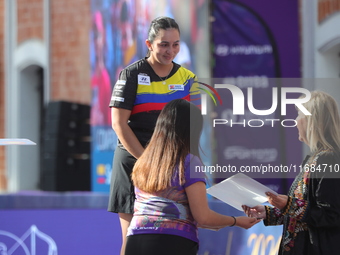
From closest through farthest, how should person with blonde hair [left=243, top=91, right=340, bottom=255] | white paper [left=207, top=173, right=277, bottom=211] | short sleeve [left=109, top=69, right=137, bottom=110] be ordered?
person with blonde hair [left=243, top=91, right=340, bottom=255] → white paper [left=207, top=173, right=277, bottom=211] → short sleeve [left=109, top=69, right=137, bottom=110]

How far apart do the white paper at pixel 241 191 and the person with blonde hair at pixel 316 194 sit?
7 centimetres

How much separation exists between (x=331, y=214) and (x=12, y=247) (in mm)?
A: 2692

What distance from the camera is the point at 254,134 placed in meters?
4.82

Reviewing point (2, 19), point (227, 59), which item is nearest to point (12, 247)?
point (227, 59)

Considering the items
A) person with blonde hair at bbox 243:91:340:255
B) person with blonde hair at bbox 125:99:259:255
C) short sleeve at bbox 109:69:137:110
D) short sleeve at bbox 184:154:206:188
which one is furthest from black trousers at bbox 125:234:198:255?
short sleeve at bbox 109:69:137:110

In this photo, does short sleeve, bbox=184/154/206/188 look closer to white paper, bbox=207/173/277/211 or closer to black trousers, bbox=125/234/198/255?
white paper, bbox=207/173/277/211

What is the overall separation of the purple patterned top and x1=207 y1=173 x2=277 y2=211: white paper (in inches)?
6.1

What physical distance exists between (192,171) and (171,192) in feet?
0.45

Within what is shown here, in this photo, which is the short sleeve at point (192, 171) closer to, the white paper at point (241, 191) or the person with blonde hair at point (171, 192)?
the person with blonde hair at point (171, 192)

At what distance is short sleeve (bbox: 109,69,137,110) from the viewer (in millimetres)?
4066

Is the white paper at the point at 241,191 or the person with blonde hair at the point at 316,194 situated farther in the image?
the white paper at the point at 241,191

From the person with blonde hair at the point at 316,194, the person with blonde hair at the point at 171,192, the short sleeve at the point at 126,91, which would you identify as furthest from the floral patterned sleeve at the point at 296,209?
the short sleeve at the point at 126,91

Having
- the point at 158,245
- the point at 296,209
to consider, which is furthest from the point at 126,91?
the point at 296,209

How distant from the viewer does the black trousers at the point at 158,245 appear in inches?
136
